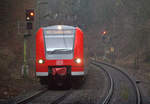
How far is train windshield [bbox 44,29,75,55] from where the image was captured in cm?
1198

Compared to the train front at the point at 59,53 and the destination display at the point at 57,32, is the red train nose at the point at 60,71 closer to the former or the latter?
the train front at the point at 59,53

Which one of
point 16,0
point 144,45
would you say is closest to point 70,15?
point 144,45

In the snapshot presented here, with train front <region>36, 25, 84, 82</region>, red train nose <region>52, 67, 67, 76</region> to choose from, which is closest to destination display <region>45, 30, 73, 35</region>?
train front <region>36, 25, 84, 82</region>

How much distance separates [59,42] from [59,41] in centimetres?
6

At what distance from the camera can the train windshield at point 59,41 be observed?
12.0 m

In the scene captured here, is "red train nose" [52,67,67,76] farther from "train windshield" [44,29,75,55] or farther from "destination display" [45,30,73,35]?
"destination display" [45,30,73,35]

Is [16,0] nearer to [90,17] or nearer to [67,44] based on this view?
[67,44]

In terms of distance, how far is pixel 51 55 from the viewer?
1191cm

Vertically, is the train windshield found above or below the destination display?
below

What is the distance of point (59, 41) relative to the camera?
12258 millimetres

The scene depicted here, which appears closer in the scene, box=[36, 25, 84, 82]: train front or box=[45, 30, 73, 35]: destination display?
box=[36, 25, 84, 82]: train front

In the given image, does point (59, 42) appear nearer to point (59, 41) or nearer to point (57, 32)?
point (59, 41)

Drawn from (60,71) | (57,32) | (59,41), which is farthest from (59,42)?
(60,71)

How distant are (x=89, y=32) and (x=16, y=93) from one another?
49074mm
